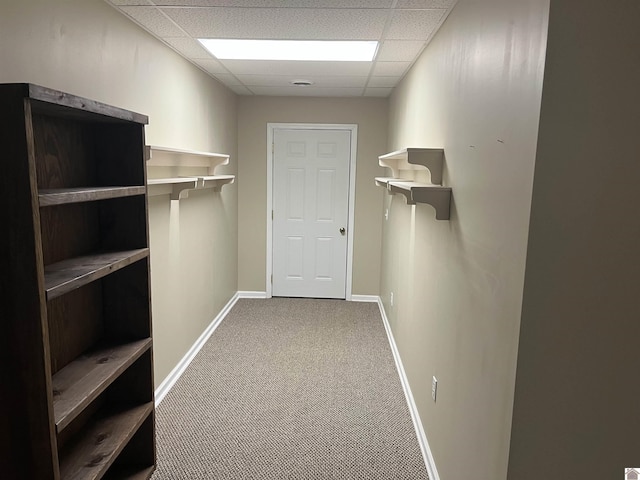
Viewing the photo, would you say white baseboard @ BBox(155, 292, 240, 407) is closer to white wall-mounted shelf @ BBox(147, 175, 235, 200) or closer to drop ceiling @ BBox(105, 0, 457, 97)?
white wall-mounted shelf @ BBox(147, 175, 235, 200)

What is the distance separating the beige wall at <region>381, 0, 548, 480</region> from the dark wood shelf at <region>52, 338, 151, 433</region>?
4.27 feet

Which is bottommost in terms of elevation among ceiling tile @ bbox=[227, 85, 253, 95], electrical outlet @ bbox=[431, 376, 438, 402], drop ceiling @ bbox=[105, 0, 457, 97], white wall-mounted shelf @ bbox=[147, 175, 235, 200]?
electrical outlet @ bbox=[431, 376, 438, 402]

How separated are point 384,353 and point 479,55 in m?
2.70

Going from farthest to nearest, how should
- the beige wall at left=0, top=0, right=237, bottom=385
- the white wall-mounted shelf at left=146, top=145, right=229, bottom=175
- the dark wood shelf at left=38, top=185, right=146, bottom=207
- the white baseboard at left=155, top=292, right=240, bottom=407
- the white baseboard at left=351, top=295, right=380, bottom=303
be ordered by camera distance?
the white baseboard at left=351, top=295, right=380, bottom=303
the white baseboard at left=155, top=292, right=240, bottom=407
the white wall-mounted shelf at left=146, top=145, right=229, bottom=175
the beige wall at left=0, top=0, right=237, bottom=385
the dark wood shelf at left=38, top=185, right=146, bottom=207

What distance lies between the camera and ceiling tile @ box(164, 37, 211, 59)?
280cm

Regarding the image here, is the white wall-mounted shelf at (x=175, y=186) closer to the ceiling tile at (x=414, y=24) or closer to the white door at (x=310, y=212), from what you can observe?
the ceiling tile at (x=414, y=24)

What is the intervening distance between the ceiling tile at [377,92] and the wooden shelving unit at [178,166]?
1.66 metres

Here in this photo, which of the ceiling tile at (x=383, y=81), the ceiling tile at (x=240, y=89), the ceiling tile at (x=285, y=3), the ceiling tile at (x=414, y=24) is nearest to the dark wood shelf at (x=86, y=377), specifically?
the ceiling tile at (x=285, y=3)

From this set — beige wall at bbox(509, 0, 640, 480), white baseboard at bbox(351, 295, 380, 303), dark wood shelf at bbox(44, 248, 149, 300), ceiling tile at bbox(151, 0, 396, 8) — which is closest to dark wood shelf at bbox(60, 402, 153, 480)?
dark wood shelf at bbox(44, 248, 149, 300)

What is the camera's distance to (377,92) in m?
4.57

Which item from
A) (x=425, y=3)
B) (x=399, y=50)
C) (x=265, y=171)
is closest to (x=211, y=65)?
(x=399, y=50)

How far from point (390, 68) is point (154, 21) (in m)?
1.78

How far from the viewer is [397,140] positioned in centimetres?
407

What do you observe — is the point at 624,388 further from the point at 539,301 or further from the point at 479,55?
the point at 479,55
